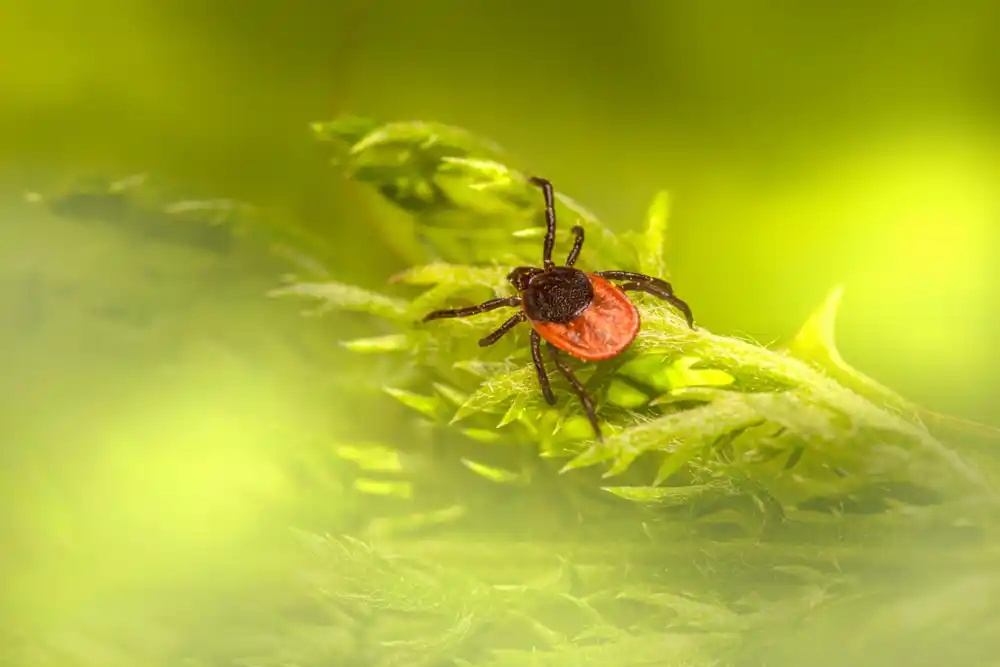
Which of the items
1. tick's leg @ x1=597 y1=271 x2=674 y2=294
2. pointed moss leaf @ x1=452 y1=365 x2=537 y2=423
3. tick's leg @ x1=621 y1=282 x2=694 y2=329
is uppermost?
tick's leg @ x1=597 y1=271 x2=674 y2=294

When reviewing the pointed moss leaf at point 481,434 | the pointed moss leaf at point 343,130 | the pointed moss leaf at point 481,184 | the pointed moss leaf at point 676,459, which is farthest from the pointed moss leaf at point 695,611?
the pointed moss leaf at point 343,130

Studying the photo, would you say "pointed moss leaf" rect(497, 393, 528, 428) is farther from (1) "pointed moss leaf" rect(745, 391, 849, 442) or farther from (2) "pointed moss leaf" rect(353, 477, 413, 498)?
(1) "pointed moss leaf" rect(745, 391, 849, 442)

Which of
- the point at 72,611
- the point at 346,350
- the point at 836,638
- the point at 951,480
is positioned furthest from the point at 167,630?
the point at 951,480

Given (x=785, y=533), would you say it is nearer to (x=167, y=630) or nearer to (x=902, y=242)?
(x=902, y=242)

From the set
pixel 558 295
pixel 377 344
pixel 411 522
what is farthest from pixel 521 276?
pixel 411 522

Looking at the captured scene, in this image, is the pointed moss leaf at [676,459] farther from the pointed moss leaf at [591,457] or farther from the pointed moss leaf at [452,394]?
the pointed moss leaf at [452,394]

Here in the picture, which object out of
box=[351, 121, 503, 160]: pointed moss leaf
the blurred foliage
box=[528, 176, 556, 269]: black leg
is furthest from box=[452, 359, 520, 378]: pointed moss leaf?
box=[351, 121, 503, 160]: pointed moss leaf
